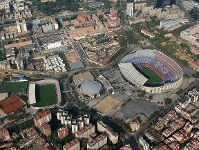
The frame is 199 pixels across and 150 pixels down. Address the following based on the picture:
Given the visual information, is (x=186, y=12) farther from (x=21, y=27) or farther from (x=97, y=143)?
(x=97, y=143)

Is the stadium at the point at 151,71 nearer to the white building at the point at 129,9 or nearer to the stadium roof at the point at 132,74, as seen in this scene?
the stadium roof at the point at 132,74

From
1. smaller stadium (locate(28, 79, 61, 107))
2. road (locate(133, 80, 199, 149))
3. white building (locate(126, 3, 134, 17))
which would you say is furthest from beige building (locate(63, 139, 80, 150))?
white building (locate(126, 3, 134, 17))

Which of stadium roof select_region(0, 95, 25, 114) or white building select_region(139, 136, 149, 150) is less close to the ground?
stadium roof select_region(0, 95, 25, 114)

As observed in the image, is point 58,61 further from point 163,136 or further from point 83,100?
point 163,136

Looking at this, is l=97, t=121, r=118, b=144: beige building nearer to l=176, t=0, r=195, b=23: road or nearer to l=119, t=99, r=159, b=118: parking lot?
l=119, t=99, r=159, b=118: parking lot

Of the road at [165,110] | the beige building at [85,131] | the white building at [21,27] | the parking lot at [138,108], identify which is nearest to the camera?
the beige building at [85,131]

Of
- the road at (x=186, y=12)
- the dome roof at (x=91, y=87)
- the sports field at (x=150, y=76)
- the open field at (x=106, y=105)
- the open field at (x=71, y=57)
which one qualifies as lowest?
the open field at (x=106, y=105)

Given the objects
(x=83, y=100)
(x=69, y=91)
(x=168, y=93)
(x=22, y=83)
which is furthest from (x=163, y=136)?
(x=22, y=83)

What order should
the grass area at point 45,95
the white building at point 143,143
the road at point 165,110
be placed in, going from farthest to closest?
the grass area at point 45,95
the road at point 165,110
the white building at point 143,143

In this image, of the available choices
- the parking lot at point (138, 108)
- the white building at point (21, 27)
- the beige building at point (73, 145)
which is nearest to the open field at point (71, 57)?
the white building at point (21, 27)
